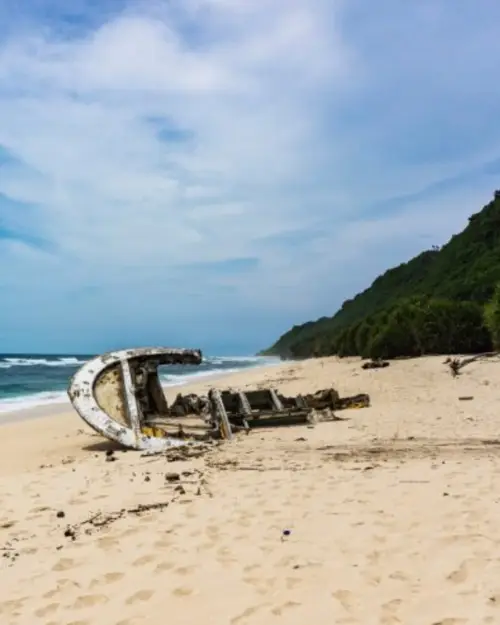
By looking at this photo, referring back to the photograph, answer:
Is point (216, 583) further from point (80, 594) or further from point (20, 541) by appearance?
point (20, 541)

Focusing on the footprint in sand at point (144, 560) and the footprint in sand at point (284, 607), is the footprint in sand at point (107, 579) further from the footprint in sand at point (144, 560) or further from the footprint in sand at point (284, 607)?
the footprint in sand at point (284, 607)

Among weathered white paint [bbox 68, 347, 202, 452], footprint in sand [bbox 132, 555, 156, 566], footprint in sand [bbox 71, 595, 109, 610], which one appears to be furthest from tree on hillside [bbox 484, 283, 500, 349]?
footprint in sand [bbox 71, 595, 109, 610]

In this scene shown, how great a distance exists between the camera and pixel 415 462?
6.96 m

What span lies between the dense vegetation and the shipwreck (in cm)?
1471

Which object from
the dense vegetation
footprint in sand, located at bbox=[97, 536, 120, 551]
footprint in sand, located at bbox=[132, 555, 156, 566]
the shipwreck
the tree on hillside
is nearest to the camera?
footprint in sand, located at bbox=[132, 555, 156, 566]

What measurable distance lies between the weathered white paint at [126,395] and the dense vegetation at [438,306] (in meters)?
16.6

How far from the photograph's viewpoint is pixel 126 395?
35.5ft

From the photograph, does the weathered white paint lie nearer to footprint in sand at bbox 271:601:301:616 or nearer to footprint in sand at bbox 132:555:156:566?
footprint in sand at bbox 132:555:156:566

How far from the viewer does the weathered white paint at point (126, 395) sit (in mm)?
9367

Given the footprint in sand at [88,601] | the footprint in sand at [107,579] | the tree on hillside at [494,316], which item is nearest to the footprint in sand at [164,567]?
the footprint in sand at [107,579]

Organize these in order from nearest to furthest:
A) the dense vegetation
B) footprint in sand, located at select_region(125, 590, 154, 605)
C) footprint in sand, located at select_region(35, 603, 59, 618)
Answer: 1. footprint in sand, located at select_region(35, 603, 59, 618)
2. footprint in sand, located at select_region(125, 590, 154, 605)
3. the dense vegetation

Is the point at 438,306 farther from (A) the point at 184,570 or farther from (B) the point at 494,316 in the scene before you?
(A) the point at 184,570

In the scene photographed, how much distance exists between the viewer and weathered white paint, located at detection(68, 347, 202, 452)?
30.7ft

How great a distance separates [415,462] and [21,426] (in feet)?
36.8
